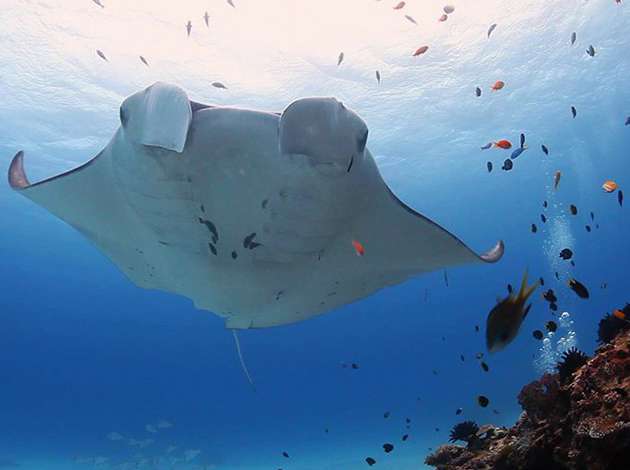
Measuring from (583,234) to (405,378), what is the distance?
777 inches

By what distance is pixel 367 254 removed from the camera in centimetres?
461

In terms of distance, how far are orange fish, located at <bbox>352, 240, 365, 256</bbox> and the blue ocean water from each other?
1130 centimetres

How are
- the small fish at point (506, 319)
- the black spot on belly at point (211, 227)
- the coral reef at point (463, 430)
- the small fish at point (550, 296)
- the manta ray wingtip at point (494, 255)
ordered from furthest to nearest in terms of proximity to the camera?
the coral reef at point (463, 430) → the small fish at point (550, 296) → the manta ray wingtip at point (494, 255) → the black spot on belly at point (211, 227) → the small fish at point (506, 319)

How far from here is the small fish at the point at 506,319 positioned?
3.36 m

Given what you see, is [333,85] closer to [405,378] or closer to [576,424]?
[576,424]

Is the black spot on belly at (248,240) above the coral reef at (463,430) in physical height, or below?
above

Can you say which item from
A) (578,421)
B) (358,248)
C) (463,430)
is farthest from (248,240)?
(463,430)

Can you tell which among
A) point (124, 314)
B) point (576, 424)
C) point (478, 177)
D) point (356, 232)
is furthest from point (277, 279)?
point (124, 314)

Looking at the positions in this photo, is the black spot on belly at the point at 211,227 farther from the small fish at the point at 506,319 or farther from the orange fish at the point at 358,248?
the small fish at the point at 506,319

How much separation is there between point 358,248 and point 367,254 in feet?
0.53

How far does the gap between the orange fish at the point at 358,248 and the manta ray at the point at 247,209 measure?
6 centimetres

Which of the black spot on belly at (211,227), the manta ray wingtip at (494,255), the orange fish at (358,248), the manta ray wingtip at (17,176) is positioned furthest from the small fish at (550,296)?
the manta ray wingtip at (17,176)

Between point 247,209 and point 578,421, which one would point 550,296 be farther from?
point 247,209

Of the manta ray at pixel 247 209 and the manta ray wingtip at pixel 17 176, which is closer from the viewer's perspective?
the manta ray at pixel 247 209
